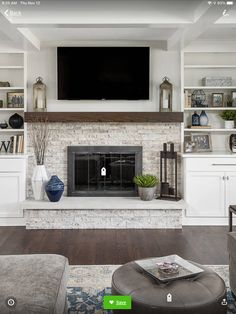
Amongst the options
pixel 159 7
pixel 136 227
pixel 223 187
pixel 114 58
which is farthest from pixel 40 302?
pixel 114 58

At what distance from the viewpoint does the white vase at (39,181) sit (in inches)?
201

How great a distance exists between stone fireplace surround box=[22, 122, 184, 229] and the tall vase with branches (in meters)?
0.07

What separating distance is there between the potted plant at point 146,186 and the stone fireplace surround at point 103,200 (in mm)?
99

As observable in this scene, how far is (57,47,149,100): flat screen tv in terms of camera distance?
5.28 metres

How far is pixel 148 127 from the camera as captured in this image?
17.7 ft

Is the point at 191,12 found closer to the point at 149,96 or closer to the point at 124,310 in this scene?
the point at 149,96

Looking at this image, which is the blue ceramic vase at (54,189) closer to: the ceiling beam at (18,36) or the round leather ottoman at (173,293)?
the ceiling beam at (18,36)

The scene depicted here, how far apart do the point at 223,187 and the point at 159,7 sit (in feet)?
7.88

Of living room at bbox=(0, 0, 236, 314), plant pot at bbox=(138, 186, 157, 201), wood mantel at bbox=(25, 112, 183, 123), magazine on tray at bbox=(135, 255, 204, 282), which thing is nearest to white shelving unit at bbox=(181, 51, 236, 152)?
living room at bbox=(0, 0, 236, 314)

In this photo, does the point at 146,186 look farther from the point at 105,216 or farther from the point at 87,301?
the point at 87,301

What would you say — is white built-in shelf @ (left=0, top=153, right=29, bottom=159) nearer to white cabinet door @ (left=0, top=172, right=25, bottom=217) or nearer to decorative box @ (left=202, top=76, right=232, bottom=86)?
white cabinet door @ (left=0, top=172, right=25, bottom=217)

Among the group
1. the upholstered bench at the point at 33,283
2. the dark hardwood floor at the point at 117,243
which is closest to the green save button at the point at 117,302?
the upholstered bench at the point at 33,283

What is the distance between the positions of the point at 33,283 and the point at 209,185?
132 inches

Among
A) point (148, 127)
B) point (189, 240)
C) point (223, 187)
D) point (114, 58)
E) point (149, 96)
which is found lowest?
point (189, 240)
